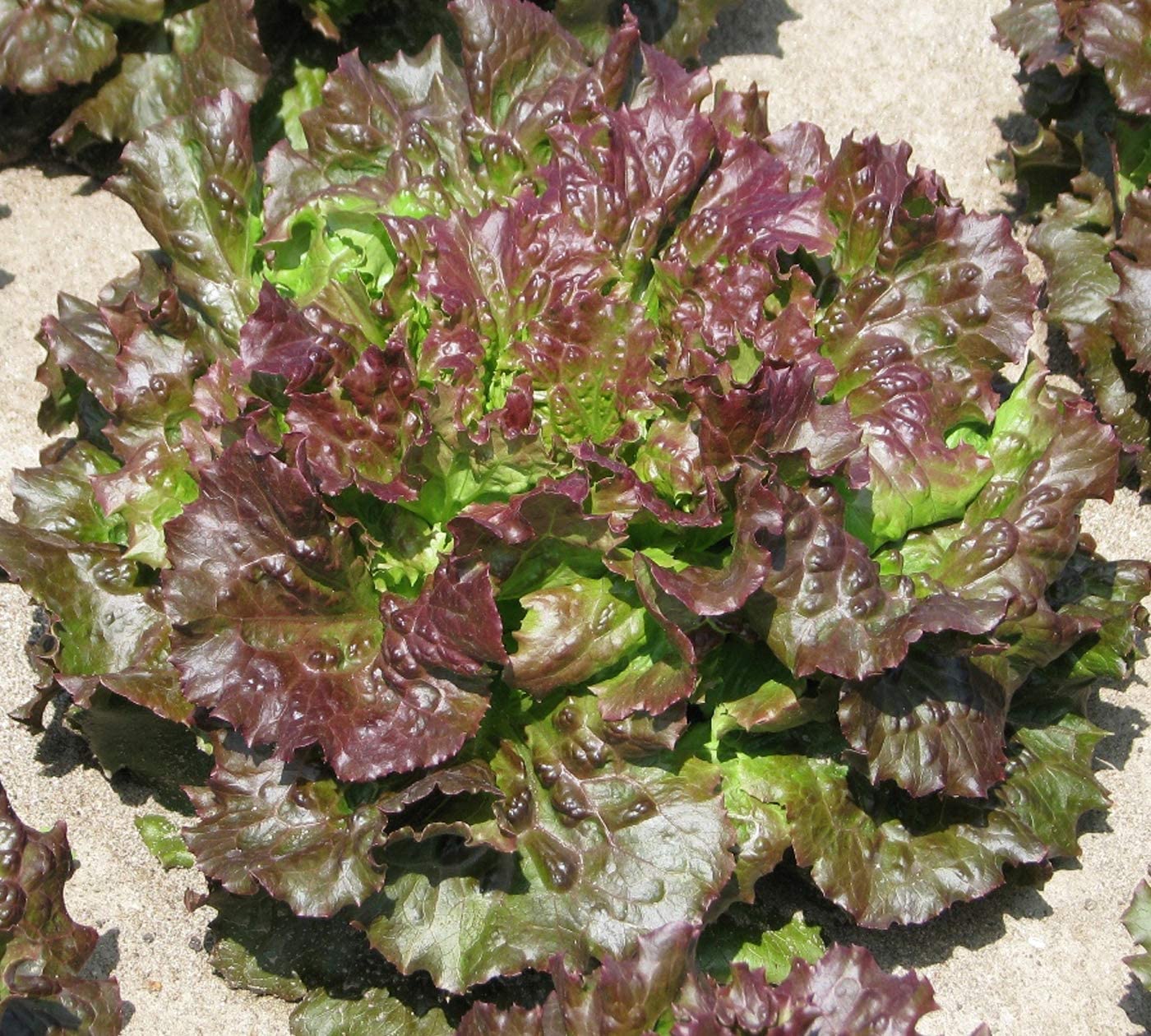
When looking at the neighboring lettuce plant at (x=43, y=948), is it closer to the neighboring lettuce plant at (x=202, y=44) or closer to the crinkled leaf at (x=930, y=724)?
the crinkled leaf at (x=930, y=724)

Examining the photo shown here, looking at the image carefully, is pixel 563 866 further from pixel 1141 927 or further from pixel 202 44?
pixel 202 44

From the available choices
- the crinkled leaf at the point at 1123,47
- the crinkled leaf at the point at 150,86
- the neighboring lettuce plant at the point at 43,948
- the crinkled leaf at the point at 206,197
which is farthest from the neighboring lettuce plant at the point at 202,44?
the neighboring lettuce plant at the point at 43,948

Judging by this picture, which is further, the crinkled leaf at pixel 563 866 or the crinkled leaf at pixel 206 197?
the crinkled leaf at pixel 206 197

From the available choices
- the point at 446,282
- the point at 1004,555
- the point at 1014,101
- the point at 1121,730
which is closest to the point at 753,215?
the point at 446,282

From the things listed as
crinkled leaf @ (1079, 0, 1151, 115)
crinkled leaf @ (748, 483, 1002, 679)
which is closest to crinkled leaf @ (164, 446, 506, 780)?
crinkled leaf @ (748, 483, 1002, 679)

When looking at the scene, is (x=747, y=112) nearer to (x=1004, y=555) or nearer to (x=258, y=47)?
(x=1004, y=555)

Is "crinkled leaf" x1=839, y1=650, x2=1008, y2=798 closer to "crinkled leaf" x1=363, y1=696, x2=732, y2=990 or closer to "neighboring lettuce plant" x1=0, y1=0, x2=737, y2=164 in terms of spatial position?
"crinkled leaf" x1=363, y1=696, x2=732, y2=990

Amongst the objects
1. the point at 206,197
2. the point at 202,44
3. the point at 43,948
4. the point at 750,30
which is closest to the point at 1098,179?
the point at 750,30
